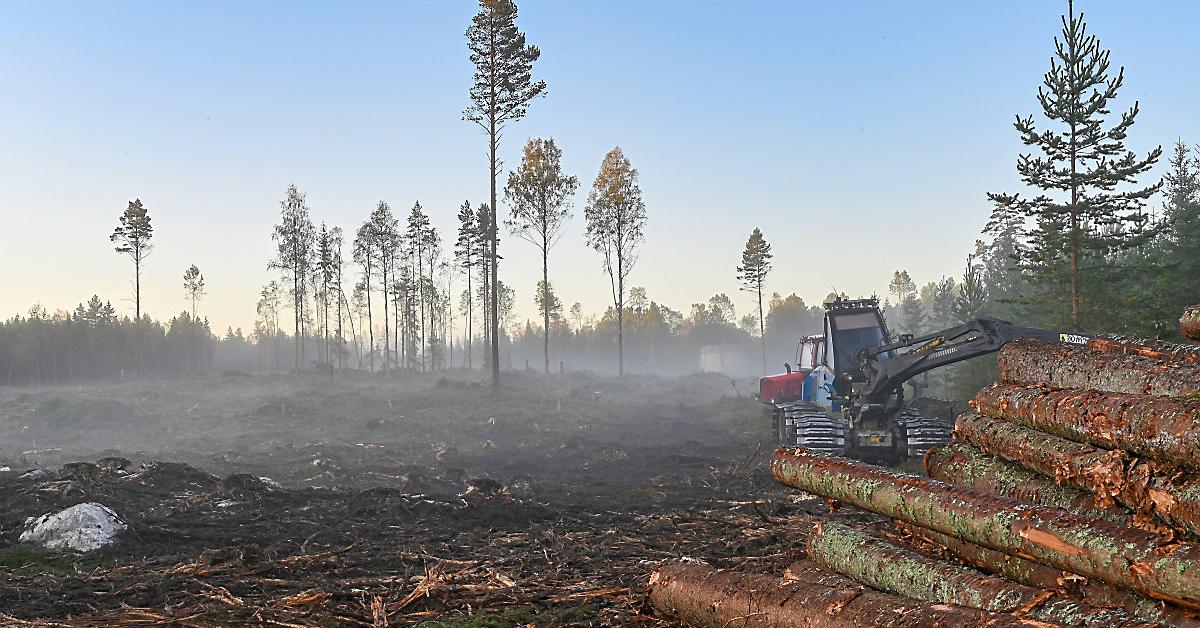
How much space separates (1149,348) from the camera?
4902mm

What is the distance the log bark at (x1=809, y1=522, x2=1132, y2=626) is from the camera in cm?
338

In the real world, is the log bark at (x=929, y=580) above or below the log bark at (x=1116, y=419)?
below

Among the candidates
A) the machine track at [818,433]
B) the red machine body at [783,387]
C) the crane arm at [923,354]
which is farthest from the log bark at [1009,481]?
the red machine body at [783,387]

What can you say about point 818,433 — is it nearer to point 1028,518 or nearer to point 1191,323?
point 1191,323

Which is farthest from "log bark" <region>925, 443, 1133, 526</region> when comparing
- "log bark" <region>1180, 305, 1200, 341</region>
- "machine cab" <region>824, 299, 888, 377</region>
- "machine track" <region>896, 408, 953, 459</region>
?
"machine cab" <region>824, 299, 888, 377</region>

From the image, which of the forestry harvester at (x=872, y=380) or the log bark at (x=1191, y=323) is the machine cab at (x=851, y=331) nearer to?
the forestry harvester at (x=872, y=380)

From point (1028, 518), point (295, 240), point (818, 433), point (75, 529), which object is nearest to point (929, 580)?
point (1028, 518)

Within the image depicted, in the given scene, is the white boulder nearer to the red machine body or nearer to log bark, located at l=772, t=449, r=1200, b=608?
log bark, located at l=772, t=449, r=1200, b=608

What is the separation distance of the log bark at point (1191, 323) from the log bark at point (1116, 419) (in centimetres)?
70

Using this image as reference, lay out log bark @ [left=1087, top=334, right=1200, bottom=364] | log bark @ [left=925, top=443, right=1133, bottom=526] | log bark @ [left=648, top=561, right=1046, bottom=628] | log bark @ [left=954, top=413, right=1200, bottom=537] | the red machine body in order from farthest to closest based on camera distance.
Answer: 1. the red machine body
2. log bark @ [left=1087, top=334, right=1200, bottom=364]
3. log bark @ [left=925, top=443, right=1133, bottom=526]
4. log bark @ [left=648, top=561, right=1046, bottom=628]
5. log bark @ [left=954, top=413, right=1200, bottom=537]

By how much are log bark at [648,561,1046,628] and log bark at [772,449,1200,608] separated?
56cm

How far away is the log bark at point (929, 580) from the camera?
3.38 m

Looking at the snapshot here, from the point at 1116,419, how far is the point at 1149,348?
4.33 feet

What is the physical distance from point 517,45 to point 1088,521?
30.5 meters
